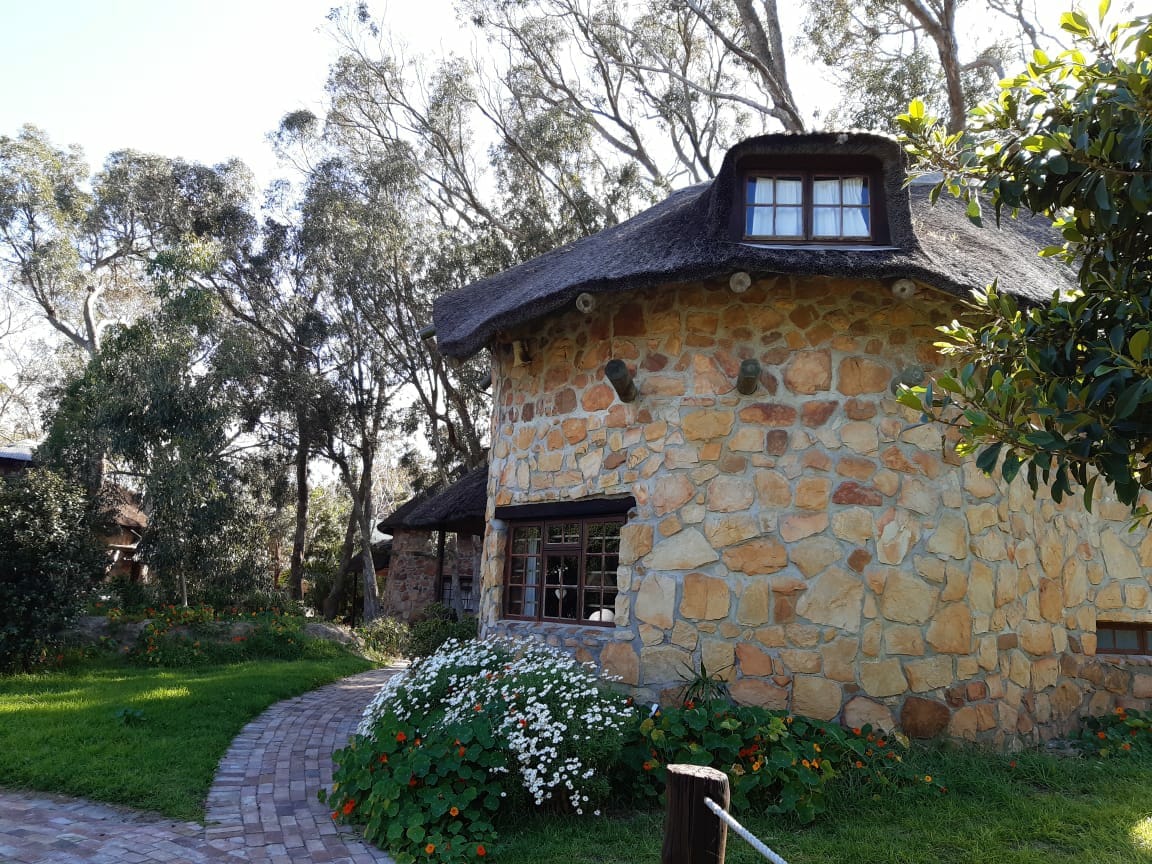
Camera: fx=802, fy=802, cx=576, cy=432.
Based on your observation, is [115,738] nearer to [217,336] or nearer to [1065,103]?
[1065,103]

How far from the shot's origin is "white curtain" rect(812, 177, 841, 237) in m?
6.77

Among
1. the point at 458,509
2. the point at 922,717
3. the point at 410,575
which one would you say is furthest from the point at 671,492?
the point at 410,575

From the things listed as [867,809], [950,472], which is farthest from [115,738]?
[950,472]

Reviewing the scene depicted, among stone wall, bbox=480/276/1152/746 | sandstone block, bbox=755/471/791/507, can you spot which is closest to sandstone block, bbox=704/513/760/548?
stone wall, bbox=480/276/1152/746

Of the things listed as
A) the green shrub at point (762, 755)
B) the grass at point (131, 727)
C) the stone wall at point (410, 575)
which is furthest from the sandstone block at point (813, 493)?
the stone wall at point (410, 575)

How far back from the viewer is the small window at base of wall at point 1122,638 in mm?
7637

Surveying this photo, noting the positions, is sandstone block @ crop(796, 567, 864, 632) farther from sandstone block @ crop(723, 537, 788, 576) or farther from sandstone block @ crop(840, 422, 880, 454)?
sandstone block @ crop(840, 422, 880, 454)

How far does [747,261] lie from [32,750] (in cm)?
662

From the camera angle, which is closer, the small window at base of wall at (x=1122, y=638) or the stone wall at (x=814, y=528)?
the stone wall at (x=814, y=528)

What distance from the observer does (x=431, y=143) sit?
2081cm

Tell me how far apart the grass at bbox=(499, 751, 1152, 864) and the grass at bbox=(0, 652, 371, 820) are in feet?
8.39

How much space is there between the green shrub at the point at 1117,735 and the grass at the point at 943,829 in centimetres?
86

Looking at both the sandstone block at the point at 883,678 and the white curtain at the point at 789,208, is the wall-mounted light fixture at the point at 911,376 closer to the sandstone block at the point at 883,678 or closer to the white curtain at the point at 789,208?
the white curtain at the point at 789,208

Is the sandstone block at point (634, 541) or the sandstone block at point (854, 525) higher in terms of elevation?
the sandstone block at point (854, 525)
